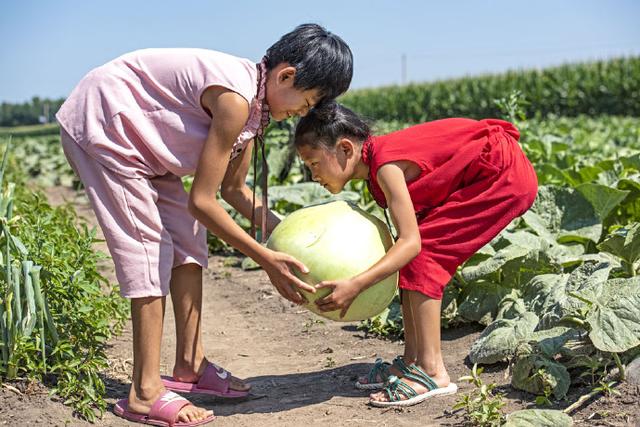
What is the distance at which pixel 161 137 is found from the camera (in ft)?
8.95

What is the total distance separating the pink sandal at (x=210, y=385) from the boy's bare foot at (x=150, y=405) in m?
0.24

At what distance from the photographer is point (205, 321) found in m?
4.35

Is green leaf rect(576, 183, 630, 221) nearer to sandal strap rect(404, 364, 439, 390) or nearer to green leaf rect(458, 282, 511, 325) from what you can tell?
green leaf rect(458, 282, 511, 325)

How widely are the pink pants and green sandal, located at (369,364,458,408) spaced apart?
35.7 inches

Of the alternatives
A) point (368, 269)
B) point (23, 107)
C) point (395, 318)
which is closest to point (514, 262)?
point (395, 318)

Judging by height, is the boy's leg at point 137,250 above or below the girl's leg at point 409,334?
above

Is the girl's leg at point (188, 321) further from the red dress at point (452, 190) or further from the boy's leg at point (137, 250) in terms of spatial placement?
the red dress at point (452, 190)

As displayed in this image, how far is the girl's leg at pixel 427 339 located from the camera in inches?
113

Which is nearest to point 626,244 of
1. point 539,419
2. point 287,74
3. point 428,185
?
point 428,185

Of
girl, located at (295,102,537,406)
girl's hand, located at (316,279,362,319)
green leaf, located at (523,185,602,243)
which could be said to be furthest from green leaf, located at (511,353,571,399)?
green leaf, located at (523,185,602,243)

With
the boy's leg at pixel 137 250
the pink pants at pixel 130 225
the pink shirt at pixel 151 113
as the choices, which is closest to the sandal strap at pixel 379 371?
the boy's leg at pixel 137 250

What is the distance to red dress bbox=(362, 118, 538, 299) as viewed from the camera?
113 inches

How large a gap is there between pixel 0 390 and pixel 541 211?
9.18 ft

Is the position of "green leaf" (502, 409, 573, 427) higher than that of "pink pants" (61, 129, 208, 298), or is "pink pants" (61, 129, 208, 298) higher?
"pink pants" (61, 129, 208, 298)
